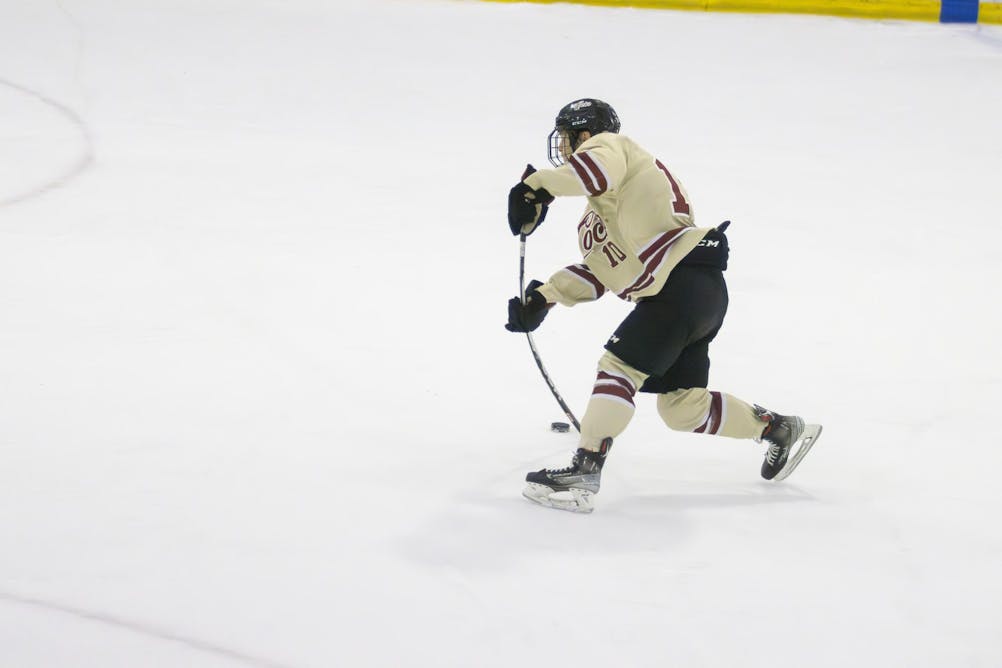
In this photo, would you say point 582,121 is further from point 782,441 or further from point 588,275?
point 782,441

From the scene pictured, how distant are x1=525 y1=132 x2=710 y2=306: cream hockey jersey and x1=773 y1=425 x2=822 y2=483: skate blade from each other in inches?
22.6

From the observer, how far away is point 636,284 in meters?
2.85

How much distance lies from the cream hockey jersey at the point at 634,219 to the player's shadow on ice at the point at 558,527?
497mm

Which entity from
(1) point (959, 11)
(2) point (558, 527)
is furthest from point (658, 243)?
(1) point (959, 11)

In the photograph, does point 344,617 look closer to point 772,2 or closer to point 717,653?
point 717,653

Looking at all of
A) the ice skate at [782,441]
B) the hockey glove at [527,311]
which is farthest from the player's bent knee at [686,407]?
the hockey glove at [527,311]

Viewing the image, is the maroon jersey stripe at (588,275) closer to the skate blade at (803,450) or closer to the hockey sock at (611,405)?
the hockey sock at (611,405)

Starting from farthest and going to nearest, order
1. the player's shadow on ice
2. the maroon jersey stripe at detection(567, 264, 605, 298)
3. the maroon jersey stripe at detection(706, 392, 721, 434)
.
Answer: the maroon jersey stripe at detection(567, 264, 605, 298) → the maroon jersey stripe at detection(706, 392, 721, 434) → the player's shadow on ice

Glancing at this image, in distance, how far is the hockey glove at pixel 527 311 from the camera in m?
3.03

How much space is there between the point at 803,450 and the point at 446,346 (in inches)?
46.9

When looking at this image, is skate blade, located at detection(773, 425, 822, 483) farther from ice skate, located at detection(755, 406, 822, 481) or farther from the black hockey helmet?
the black hockey helmet

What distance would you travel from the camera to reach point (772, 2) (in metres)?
7.48

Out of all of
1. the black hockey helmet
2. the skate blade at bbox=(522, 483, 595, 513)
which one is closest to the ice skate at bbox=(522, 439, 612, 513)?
the skate blade at bbox=(522, 483, 595, 513)

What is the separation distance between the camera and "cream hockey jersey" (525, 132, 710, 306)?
8.88 feet
